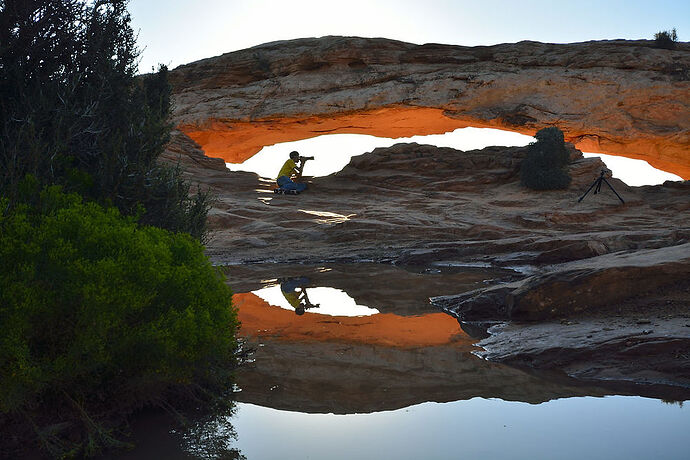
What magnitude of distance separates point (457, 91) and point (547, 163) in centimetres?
560

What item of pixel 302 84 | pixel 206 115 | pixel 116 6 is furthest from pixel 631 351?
pixel 206 115

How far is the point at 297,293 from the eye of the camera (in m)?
12.7

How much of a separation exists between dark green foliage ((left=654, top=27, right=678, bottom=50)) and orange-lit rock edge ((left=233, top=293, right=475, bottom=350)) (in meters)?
26.3

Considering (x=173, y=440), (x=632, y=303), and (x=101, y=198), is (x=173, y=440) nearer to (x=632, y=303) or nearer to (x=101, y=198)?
(x=101, y=198)

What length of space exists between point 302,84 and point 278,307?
2242cm

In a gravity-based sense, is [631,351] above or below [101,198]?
below

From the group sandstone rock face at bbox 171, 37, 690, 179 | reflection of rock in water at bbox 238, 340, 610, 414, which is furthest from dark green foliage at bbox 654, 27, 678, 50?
reflection of rock in water at bbox 238, 340, 610, 414

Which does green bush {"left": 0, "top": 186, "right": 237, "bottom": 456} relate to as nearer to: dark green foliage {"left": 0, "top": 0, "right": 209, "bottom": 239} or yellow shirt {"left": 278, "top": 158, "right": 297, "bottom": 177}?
dark green foliage {"left": 0, "top": 0, "right": 209, "bottom": 239}

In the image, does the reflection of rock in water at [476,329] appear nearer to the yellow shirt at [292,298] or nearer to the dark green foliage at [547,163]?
the yellow shirt at [292,298]

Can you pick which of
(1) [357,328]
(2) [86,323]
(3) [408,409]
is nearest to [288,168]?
(1) [357,328]

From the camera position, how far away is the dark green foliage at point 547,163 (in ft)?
94.8

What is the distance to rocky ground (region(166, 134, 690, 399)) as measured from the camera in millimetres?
6957

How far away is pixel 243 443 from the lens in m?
4.62

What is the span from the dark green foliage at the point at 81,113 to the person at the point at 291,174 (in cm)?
2354
